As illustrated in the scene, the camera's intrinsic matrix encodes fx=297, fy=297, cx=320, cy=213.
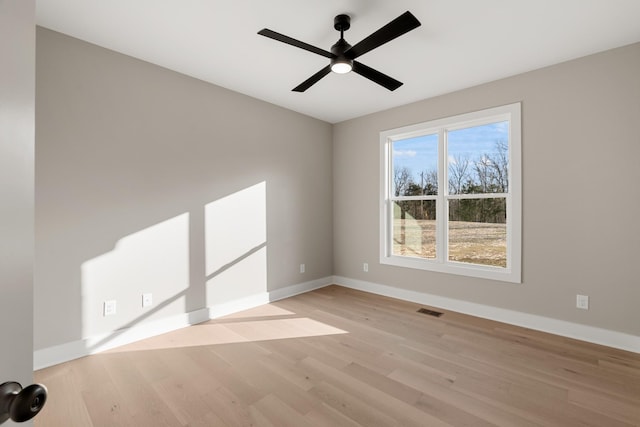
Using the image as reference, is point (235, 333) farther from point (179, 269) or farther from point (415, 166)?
point (415, 166)

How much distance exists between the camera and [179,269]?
3127 millimetres

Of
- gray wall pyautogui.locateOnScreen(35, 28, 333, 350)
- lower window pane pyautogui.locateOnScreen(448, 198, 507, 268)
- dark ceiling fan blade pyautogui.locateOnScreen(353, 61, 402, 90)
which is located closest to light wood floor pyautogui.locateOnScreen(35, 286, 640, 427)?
gray wall pyautogui.locateOnScreen(35, 28, 333, 350)

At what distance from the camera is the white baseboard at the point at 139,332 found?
2381 millimetres

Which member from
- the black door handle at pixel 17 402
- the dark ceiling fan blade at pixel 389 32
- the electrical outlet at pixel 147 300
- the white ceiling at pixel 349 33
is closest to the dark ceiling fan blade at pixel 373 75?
the dark ceiling fan blade at pixel 389 32

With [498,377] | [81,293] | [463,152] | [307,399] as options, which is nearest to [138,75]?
[81,293]

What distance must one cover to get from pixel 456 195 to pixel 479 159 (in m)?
0.50

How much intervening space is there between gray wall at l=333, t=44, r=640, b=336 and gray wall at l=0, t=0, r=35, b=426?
12.5 ft

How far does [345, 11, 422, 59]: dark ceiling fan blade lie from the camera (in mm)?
1828

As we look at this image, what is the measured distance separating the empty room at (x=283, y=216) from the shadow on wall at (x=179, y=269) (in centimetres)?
2

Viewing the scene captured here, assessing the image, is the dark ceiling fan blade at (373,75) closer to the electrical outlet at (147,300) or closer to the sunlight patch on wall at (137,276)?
the sunlight patch on wall at (137,276)

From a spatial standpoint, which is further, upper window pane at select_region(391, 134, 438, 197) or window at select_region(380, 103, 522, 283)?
upper window pane at select_region(391, 134, 438, 197)

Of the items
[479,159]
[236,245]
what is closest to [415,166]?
[479,159]

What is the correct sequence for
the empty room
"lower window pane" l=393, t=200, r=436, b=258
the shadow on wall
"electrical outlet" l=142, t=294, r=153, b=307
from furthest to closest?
"lower window pane" l=393, t=200, r=436, b=258 < "electrical outlet" l=142, t=294, r=153, b=307 < the shadow on wall < the empty room

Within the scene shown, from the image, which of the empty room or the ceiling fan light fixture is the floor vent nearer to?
the empty room
